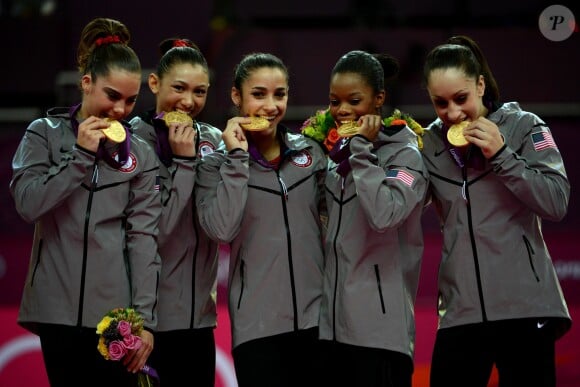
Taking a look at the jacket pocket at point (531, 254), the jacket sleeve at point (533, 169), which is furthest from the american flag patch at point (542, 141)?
the jacket pocket at point (531, 254)

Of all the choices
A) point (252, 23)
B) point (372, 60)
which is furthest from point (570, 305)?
point (252, 23)

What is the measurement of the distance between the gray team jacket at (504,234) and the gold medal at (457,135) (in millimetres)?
143

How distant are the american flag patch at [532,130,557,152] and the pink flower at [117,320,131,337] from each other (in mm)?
1792

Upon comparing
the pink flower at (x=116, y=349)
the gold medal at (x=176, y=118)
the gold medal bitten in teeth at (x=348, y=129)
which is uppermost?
the gold medal at (x=176, y=118)

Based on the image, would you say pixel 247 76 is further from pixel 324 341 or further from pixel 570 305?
pixel 570 305

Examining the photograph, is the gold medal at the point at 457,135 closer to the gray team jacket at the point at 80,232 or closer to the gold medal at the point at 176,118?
the gold medal at the point at 176,118

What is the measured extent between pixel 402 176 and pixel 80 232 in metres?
1.29

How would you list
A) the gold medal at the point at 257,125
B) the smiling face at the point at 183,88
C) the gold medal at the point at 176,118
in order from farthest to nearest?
1. the smiling face at the point at 183,88
2. the gold medal at the point at 176,118
3. the gold medal at the point at 257,125

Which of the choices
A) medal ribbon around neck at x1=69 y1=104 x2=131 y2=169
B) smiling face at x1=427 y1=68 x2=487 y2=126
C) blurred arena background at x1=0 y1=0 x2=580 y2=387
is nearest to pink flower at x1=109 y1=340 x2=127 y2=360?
medal ribbon around neck at x1=69 y1=104 x2=131 y2=169

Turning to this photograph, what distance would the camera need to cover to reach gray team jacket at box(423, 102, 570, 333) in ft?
12.7

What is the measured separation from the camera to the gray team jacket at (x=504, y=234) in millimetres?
3881

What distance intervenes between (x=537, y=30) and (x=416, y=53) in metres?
1.14

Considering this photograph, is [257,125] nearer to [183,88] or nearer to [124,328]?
[183,88]

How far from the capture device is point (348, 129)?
3918 millimetres
